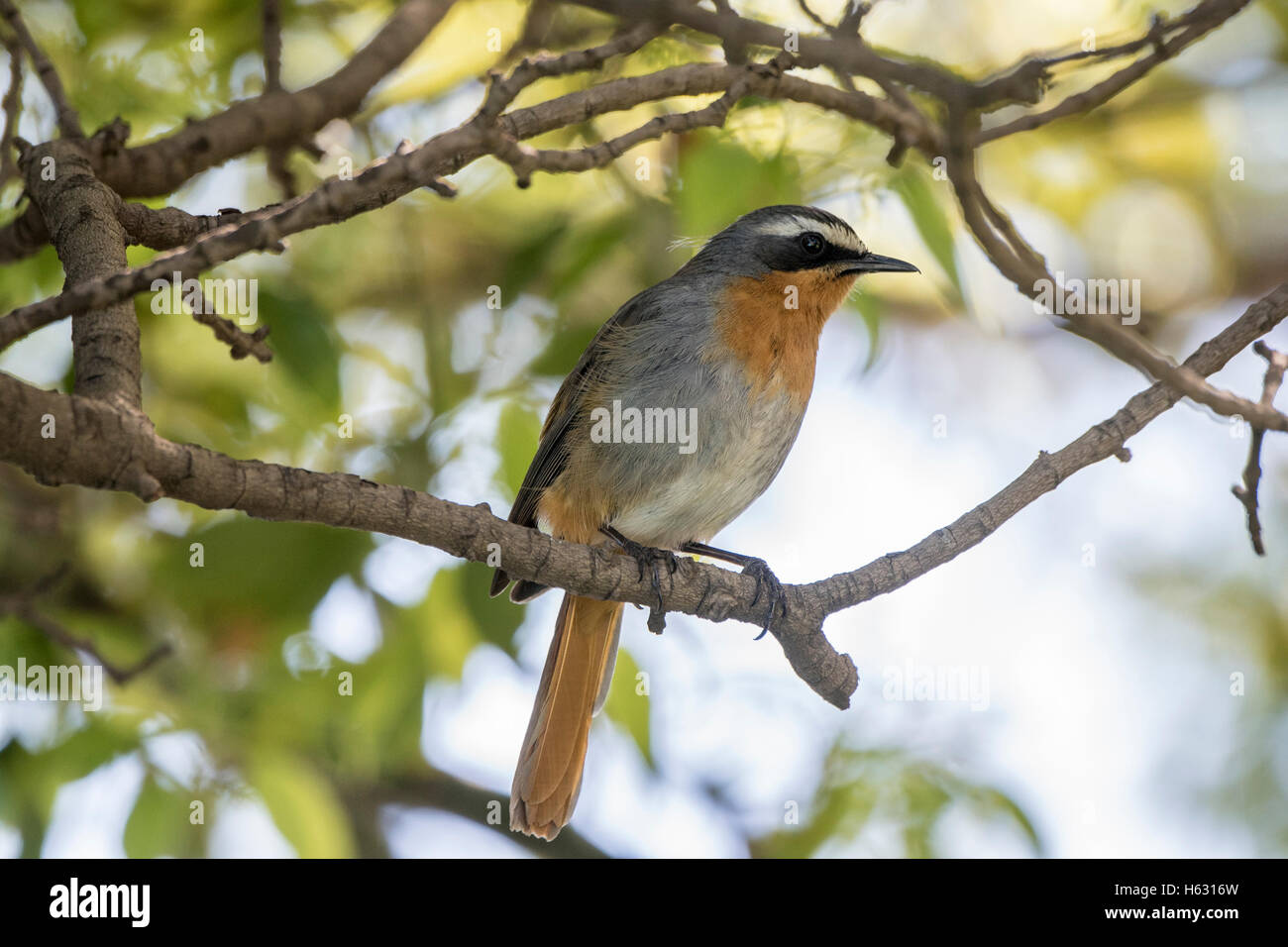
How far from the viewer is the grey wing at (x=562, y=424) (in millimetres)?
4613

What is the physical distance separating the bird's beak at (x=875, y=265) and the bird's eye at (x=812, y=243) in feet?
0.41

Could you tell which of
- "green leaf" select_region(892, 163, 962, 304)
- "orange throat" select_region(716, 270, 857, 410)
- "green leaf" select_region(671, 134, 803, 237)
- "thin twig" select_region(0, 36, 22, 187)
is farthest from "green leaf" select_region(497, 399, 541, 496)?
"thin twig" select_region(0, 36, 22, 187)

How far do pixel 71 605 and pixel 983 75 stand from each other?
14.1ft

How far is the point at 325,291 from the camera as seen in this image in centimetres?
554

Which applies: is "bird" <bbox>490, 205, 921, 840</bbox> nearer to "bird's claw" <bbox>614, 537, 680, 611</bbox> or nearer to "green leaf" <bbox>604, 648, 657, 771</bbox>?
"green leaf" <bbox>604, 648, 657, 771</bbox>

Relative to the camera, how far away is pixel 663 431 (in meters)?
4.45

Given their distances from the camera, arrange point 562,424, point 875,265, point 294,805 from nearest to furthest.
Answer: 1. point 294,805
2. point 562,424
3. point 875,265

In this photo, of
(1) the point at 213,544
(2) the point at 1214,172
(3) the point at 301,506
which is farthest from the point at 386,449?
(2) the point at 1214,172

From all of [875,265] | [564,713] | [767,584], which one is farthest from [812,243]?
[564,713]

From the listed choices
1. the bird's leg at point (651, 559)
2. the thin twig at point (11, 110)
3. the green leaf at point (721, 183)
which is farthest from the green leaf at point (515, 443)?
the thin twig at point (11, 110)

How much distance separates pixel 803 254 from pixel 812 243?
0.06 m

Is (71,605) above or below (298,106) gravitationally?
below

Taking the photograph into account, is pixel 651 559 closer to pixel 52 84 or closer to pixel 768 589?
pixel 768 589
